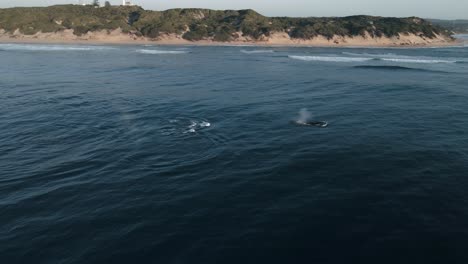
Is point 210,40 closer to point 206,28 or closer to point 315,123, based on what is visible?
point 206,28

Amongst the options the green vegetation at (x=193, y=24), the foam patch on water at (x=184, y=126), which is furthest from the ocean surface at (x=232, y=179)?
the green vegetation at (x=193, y=24)

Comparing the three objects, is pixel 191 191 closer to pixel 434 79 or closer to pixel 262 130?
pixel 262 130

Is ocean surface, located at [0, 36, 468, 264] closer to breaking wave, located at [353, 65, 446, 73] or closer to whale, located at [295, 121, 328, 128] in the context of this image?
whale, located at [295, 121, 328, 128]

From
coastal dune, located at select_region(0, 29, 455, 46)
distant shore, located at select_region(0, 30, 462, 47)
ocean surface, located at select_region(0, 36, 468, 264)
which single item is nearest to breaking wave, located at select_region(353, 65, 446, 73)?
ocean surface, located at select_region(0, 36, 468, 264)

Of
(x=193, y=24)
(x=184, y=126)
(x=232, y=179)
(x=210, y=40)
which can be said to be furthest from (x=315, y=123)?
(x=193, y=24)

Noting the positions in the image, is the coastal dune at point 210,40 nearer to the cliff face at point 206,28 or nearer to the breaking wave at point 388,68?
the cliff face at point 206,28
